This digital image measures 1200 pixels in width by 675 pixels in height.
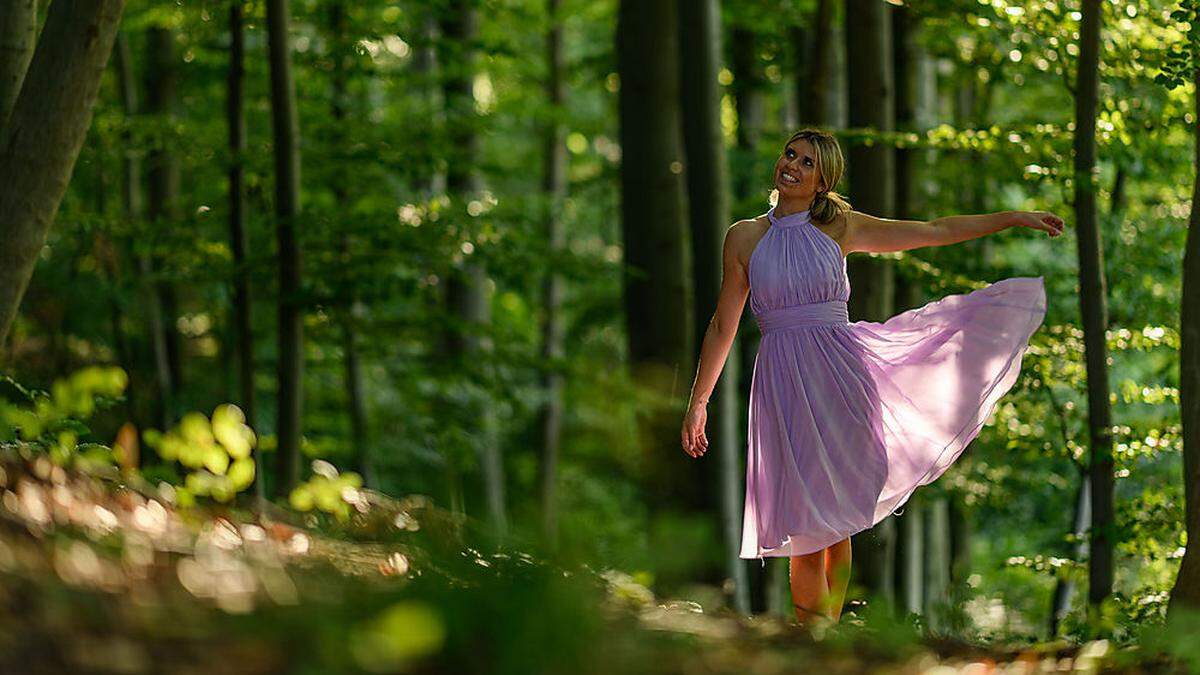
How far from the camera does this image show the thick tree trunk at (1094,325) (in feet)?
24.5

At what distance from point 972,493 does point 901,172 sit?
2.91m

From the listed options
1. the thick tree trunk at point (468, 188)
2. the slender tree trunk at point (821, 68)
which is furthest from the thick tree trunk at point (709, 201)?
the thick tree trunk at point (468, 188)

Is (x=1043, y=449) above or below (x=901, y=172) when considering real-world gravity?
below

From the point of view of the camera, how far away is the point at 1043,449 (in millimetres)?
9844

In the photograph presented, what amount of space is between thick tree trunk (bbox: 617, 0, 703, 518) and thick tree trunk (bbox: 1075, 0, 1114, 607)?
391 centimetres

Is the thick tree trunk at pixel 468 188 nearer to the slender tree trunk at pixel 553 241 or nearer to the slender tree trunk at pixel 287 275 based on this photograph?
the slender tree trunk at pixel 553 241

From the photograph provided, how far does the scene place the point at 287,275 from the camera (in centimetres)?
1080

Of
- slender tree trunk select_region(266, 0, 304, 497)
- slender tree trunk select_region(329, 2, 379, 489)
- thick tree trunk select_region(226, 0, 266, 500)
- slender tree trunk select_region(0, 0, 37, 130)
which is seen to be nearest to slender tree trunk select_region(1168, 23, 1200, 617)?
slender tree trunk select_region(0, 0, 37, 130)

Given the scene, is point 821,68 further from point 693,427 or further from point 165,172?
point 165,172

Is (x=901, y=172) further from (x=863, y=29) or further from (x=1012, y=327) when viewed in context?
(x=1012, y=327)

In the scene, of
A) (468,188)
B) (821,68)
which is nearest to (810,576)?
(821,68)

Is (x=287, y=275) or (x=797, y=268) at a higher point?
(x=797, y=268)

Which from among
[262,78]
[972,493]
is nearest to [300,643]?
[972,493]

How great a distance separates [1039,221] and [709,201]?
4.52 metres
